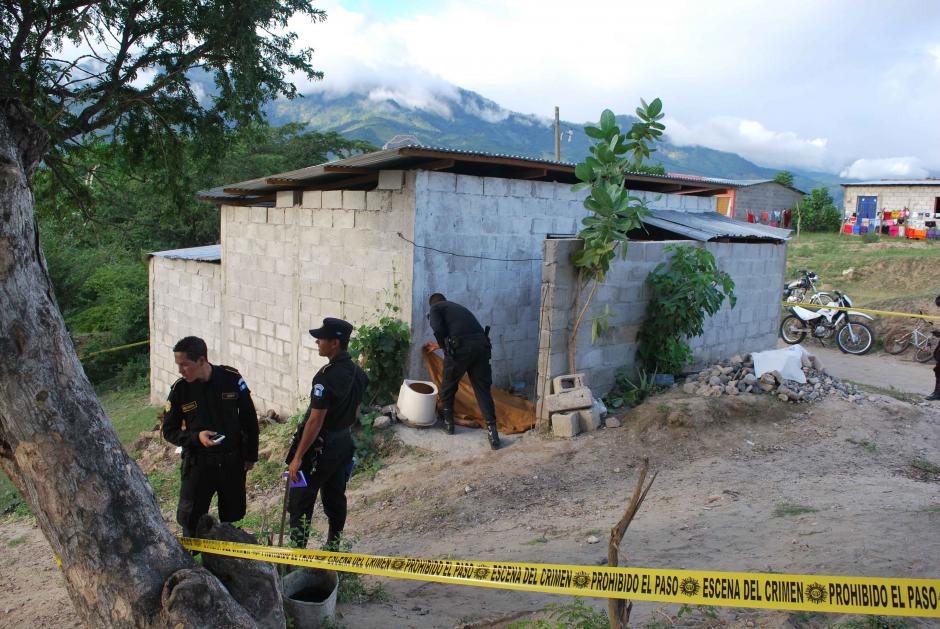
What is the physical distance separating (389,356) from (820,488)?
182 inches

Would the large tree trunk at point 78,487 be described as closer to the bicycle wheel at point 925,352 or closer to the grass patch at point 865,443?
the grass patch at point 865,443

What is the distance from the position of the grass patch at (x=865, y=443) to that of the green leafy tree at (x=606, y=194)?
286 centimetres

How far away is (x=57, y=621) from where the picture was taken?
13.9 ft

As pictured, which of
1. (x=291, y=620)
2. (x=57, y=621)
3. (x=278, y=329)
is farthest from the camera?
(x=278, y=329)

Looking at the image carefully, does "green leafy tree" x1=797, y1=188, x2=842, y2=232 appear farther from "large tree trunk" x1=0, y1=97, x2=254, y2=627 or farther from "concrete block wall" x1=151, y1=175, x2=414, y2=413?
"large tree trunk" x1=0, y1=97, x2=254, y2=627

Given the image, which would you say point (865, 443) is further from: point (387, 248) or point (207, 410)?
point (207, 410)

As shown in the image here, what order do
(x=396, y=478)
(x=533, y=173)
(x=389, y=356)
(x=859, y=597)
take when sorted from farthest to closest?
(x=533, y=173) < (x=389, y=356) < (x=396, y=478) < (x=859, y=597)

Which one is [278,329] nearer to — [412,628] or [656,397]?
[656,397]

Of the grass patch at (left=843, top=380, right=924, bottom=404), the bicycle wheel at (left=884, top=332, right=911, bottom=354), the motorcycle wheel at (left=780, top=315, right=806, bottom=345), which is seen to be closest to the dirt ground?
the grass patch at (left=843, top=380, right=924, bottom=404)

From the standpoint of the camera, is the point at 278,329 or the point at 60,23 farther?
the point at 278,329

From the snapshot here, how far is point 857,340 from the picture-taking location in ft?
44.2

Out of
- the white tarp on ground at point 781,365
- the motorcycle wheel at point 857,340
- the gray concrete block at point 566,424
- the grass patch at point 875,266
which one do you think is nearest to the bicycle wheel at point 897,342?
the motorcycle wheel at point 857,340

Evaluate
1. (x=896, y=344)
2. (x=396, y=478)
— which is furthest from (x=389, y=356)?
(x=896, y=344)

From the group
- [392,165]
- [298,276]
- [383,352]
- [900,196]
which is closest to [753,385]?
[383,352]
